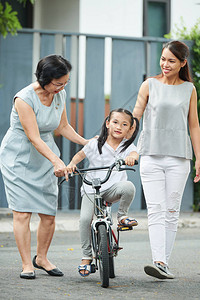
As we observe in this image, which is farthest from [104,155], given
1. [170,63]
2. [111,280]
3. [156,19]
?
[156,19]

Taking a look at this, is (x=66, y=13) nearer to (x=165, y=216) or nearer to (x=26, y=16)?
(x=26, y=16)

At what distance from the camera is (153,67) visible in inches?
470

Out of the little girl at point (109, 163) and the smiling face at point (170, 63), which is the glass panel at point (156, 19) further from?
the little girl at point (109, 163)

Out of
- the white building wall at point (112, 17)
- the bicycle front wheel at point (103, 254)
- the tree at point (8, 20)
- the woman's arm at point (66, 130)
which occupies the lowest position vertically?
the bicycle front wheel at point (103, 254)

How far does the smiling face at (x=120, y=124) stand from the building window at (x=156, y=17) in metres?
8.64

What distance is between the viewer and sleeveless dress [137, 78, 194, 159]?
5672 mm

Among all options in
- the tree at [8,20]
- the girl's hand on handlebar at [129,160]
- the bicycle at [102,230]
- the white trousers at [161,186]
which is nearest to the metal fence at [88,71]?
the tree at [8,20]

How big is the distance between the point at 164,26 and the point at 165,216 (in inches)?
355

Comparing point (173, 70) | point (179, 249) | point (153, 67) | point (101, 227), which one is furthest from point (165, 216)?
point (153, 67)

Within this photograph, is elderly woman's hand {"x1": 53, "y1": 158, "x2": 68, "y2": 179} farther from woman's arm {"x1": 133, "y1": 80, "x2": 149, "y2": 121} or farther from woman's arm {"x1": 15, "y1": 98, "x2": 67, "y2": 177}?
woman's arm {"x1": 133, "y1": 80, "x2": 149, "y2": 121}

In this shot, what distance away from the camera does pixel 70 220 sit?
10.5 meters

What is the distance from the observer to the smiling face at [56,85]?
5508 millimetres

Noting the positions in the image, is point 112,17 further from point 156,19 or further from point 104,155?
point 104,155

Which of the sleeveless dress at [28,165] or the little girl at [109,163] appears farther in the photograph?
the sleeveless dress at [28,165]
